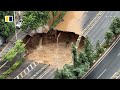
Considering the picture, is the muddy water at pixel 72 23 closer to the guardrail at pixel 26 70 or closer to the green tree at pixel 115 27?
the green tree at pixel 115 27

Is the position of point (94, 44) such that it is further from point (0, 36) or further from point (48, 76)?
point (0, 36)

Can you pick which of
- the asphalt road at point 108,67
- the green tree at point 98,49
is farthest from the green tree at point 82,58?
the green tree at point 98,49

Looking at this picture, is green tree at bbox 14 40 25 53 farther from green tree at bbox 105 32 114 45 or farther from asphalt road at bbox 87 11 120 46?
green tree at bbox 105 32 114 45

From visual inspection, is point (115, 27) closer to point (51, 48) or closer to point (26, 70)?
point (51, 48)
